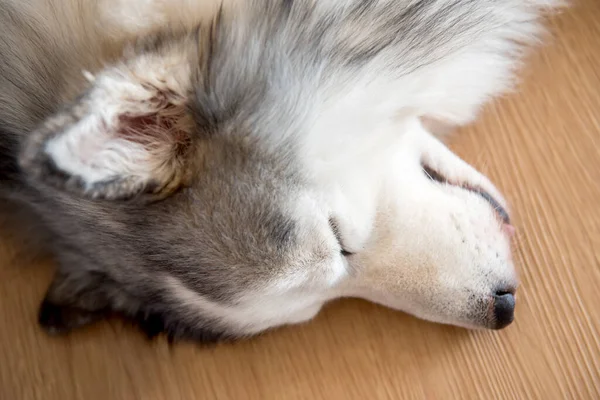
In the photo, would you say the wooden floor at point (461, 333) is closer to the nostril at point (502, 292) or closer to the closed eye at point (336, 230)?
the nostril at point (502, 292)

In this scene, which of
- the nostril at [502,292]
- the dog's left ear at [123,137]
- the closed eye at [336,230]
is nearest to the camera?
the dog's left ear at [123,137]

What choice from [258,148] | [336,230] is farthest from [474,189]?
[258,148]

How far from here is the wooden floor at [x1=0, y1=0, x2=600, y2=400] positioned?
115 cm

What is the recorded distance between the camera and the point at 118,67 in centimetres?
69

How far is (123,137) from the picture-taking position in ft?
2.34

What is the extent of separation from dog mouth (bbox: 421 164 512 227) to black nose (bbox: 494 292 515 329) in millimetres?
145

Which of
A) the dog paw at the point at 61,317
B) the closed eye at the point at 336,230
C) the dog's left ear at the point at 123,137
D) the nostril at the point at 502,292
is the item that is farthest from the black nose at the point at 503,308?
the dog paw at the point at 61,317

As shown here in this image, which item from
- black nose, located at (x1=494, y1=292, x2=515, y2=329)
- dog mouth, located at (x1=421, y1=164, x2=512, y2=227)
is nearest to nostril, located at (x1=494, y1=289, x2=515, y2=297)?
black nose, located at (x1=494, y1=292, x2=515, y2=329)

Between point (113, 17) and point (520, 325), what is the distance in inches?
40.0

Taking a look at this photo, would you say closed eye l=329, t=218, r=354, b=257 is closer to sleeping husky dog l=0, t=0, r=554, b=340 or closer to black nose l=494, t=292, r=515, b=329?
sleeping husky dog l=0, t=0, r=554, b=340

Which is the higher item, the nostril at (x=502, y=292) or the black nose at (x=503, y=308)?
the nostril at (x=502, y=292)

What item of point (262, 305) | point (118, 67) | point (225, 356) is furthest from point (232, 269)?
point (225, 356)

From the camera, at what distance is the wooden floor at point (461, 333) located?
1154 mm

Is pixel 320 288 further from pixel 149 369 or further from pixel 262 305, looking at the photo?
pixel 149 369
